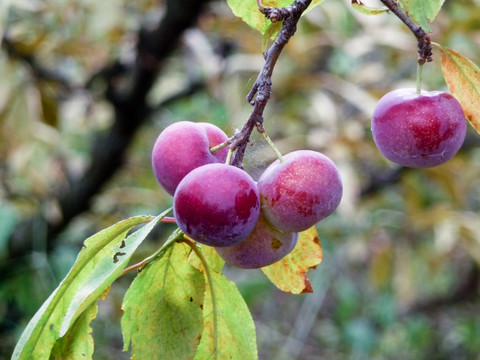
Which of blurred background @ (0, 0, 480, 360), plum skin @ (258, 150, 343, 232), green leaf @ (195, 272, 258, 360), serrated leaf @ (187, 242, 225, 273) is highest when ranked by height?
plum skin @ (258, 150, 343, 232)

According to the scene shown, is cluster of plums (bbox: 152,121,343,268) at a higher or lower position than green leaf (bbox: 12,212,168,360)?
higher

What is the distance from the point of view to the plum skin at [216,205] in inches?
13.9

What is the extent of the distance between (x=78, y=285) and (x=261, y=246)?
6.1 inches

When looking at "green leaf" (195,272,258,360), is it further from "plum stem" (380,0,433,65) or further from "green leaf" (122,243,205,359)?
"plum stem" (380,0,433,65)

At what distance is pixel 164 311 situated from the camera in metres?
0.42

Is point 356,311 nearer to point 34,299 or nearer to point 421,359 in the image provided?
point 421,359

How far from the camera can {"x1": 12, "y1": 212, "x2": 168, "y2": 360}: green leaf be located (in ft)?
1.24

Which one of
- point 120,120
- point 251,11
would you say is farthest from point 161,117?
point 251,11

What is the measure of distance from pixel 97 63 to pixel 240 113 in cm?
125

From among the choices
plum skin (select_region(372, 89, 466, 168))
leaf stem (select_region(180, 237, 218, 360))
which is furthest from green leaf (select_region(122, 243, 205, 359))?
plum skin (select_region(372, 89, 466, 168))

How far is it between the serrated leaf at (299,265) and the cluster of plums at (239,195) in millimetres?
44

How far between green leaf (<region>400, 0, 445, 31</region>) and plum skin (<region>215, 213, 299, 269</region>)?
0.62 feet

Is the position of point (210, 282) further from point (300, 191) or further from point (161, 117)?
point (161, 117)

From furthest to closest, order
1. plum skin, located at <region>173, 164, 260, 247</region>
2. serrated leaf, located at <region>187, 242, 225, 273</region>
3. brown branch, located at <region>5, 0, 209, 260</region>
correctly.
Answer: brown branch, located at <region>5, 0, 209, 260</region>, serrated leaf, located at <region>187, 242, 225, 273</region>, plum skin, located at <region>173, 164, 260, 247</region>
